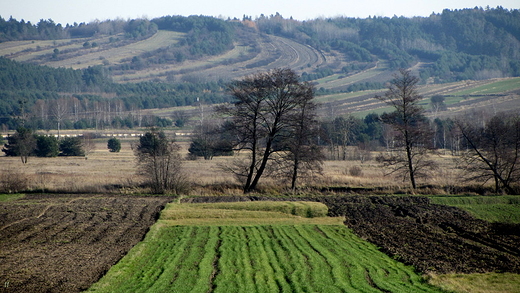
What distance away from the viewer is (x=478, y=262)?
18266 millimetres

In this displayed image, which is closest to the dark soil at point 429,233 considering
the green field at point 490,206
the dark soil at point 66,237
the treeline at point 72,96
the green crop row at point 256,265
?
the green field at point 490,206

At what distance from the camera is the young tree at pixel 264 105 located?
3778 cm

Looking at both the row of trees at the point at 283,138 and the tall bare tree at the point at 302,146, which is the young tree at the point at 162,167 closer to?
the row of trees at the point at 283,138

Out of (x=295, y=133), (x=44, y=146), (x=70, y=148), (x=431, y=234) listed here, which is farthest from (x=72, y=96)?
(x=431, y=234)

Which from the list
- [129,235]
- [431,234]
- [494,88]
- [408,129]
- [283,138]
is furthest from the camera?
[494,88]

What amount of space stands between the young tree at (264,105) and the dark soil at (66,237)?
887 cm

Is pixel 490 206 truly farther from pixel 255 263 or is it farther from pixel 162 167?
pixel 162 167

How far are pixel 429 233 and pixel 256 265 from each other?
10.2m

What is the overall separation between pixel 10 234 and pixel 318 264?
12719 mm

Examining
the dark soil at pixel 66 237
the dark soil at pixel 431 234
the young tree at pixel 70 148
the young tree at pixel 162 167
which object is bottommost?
the dark soil at pixel 431 234

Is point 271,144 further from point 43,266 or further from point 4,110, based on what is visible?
point 4,110

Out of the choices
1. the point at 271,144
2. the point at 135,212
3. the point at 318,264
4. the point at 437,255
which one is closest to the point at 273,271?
the point at 318,264

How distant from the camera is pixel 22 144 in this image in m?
61.9

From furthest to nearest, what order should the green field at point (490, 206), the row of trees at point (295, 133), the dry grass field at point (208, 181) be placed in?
the dry grass field at point (208, 181) < the row of trees at point (295, 133) < the green field at point (490, 206)
